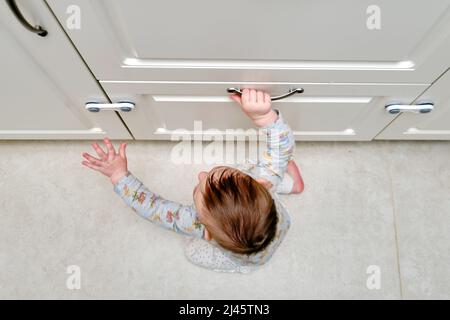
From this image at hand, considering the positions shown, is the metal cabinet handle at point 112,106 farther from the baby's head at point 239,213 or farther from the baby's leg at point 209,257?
the baby's leg at point 209,257

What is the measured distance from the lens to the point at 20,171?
3.23ft

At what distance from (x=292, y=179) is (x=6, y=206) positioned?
743 millimetres

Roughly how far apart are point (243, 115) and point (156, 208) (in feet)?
0.90

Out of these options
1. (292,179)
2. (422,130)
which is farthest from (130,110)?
(422,130)

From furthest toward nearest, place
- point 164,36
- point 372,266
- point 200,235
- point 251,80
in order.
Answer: point 372,266 < point 200,235 < point 251,80 < point 164,36

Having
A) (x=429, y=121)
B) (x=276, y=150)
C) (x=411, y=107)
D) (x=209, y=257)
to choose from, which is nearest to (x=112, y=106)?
(x=276, y=150)

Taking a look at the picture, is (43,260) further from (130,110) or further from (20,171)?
(130,110)

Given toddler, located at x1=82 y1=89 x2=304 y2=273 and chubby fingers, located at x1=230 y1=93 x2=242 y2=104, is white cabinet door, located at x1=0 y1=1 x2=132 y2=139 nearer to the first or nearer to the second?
toddler, located at x1=82 y1=89 x2=304 y2=273

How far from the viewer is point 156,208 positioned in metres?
0.80

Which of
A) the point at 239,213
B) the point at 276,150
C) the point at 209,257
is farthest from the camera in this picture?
the point at 209,257

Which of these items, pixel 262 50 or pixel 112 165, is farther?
pixel 112 165

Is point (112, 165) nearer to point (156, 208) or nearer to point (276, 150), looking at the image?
point (156, 208)

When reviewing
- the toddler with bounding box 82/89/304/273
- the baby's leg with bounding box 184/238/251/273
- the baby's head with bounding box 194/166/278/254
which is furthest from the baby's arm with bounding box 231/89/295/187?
the baby's leg with bounding box 184/238/251/273

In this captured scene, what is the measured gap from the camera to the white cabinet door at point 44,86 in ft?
1.58
